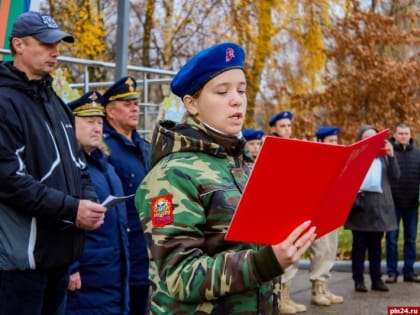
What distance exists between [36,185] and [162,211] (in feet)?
4.46

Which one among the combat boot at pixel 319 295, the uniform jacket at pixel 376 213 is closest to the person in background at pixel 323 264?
the combat boot at pixel 319 295

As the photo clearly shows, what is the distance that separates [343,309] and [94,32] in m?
10.2

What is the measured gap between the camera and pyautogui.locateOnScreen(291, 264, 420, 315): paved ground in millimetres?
8258

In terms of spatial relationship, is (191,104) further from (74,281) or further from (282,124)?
(282,124)

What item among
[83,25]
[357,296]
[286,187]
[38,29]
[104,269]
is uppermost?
[83,25]

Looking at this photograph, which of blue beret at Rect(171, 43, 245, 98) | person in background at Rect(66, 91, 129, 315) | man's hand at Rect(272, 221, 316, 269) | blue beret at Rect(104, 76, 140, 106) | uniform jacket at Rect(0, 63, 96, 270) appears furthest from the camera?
blue beret at Rect(104, 76, 140, 106)

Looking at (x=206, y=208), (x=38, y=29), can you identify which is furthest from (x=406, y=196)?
(x=206, y=208)

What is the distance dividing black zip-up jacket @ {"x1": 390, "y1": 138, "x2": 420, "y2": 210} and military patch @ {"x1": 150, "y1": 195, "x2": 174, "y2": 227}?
771 cm

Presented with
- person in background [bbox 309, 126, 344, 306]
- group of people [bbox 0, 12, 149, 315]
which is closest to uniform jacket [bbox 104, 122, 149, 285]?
group of people [bbox 0, 12, 149, 315]

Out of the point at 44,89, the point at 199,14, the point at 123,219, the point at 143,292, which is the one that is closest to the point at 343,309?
the point at 143,292

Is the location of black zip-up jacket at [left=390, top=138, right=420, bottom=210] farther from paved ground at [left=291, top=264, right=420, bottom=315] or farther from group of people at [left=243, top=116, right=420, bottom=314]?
paved ground at [left=291, top=264, right=420, bottom=315]

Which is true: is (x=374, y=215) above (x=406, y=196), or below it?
below

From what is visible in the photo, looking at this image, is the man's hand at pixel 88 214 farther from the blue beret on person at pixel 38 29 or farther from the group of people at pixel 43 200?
the blue beret on person at pixel 38 29

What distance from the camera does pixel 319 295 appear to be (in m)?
8.54
